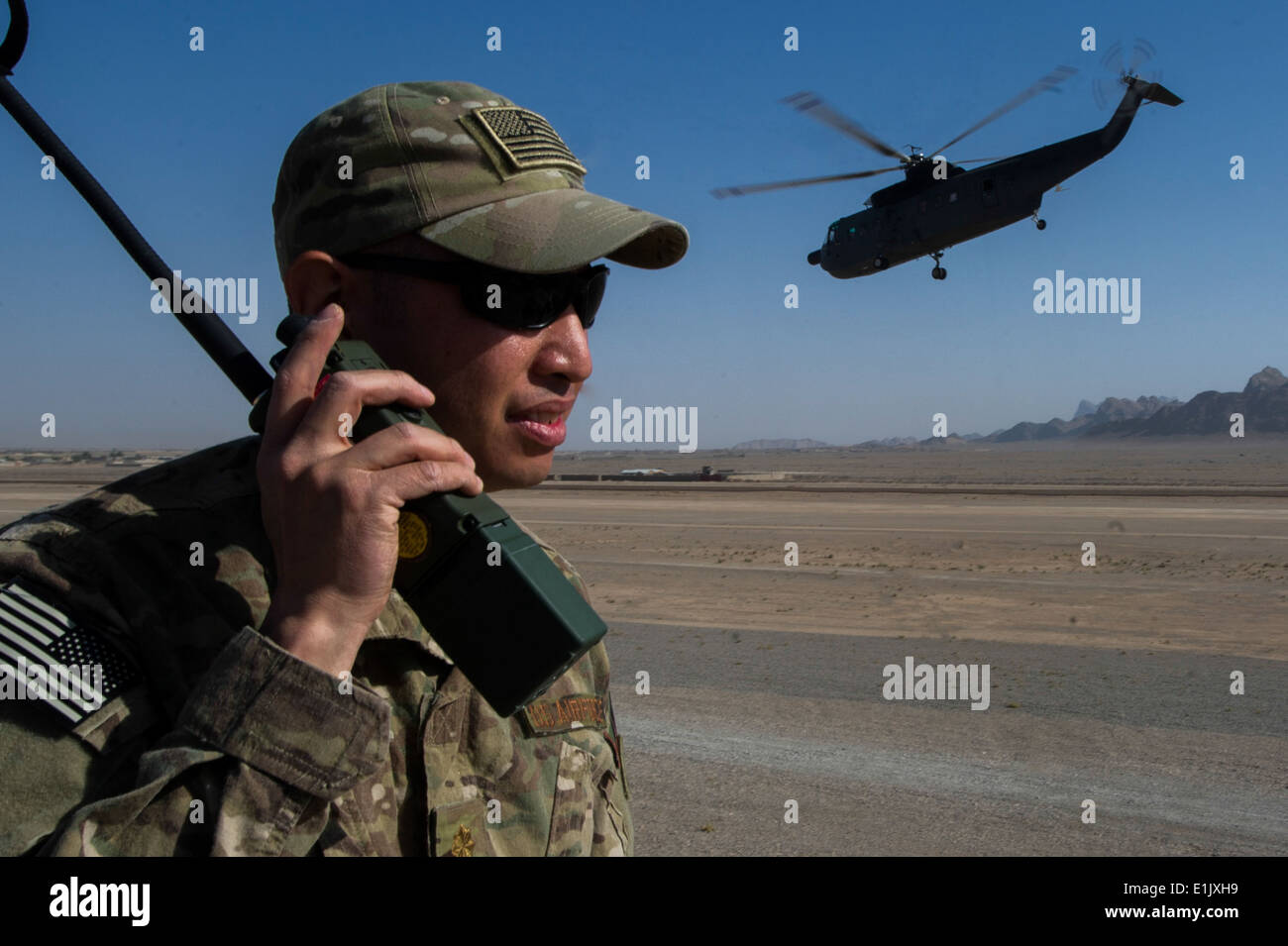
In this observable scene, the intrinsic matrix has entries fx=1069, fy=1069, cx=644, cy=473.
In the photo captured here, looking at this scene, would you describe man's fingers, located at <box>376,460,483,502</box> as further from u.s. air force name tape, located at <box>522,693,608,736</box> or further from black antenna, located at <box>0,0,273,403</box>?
u.s. air force name tape, located at <box>522,693,608,736</box>

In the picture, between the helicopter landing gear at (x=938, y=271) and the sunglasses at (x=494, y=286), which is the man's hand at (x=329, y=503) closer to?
the sunglasses at (x=494, y=286)

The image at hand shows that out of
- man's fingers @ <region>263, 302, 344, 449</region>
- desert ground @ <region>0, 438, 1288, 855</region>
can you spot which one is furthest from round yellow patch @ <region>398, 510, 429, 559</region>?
desert ground @ <region>0, 438, 1288, 855</region>

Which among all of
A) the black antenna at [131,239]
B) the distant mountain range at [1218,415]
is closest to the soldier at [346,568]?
the black antenna at [131,239]

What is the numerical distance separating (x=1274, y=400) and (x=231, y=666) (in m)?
196

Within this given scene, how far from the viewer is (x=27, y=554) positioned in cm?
146

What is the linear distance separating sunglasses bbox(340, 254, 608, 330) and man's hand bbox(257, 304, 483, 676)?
0.38 meters

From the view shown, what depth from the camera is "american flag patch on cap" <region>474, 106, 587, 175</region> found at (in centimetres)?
180

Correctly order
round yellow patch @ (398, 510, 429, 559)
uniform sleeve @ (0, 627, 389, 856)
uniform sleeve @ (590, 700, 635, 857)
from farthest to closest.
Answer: uniform sleeve @ (590, 700, 635, 857), round yellow patch @ (398, 510, 429, 559), uniform sleeve @ (0, 627, 389, 856)

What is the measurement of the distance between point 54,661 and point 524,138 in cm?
109

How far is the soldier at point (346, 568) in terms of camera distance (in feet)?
4.36

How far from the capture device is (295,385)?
138 centimetres

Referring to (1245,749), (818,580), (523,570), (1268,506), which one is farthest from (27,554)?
(1268,506)

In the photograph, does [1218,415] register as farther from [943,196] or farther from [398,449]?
[398,449]

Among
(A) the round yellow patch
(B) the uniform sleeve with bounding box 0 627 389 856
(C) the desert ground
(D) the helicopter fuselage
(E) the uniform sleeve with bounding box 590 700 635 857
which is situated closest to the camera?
(B) the uniform sleeve with bounding box 0 627 389 856
